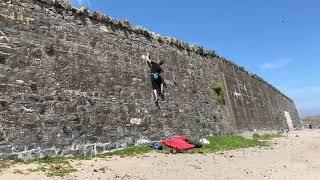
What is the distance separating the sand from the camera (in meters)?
7.93

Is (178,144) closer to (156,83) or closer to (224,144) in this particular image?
(156,83)

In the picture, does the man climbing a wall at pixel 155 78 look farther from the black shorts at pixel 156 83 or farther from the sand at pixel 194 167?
the sand at pixel 194 167

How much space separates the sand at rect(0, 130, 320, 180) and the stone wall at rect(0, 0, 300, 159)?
111 cm

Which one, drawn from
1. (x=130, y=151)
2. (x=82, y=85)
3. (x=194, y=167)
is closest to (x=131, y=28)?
(x=82, y=85)

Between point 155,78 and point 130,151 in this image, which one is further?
point 155,78

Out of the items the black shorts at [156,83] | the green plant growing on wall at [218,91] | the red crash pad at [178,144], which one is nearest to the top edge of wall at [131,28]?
the green plant growing on wall at [218,91]

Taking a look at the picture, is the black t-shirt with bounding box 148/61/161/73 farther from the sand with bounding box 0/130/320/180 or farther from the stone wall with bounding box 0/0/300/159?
the sand with bounding box 0/130/320/180

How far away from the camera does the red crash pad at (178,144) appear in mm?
11759

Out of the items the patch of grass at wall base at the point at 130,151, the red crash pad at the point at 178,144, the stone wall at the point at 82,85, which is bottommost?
the patch of grass at wall base at the point at 130,151

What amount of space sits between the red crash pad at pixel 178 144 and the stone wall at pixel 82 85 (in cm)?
66

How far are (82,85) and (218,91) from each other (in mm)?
8484

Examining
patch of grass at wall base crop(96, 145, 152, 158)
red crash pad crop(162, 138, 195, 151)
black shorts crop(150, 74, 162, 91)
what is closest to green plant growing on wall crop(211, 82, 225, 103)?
black shorts crop(150, 74, 162, 91)

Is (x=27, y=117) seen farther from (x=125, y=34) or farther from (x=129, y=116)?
(x=125, y=34)

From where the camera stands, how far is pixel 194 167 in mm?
9180
